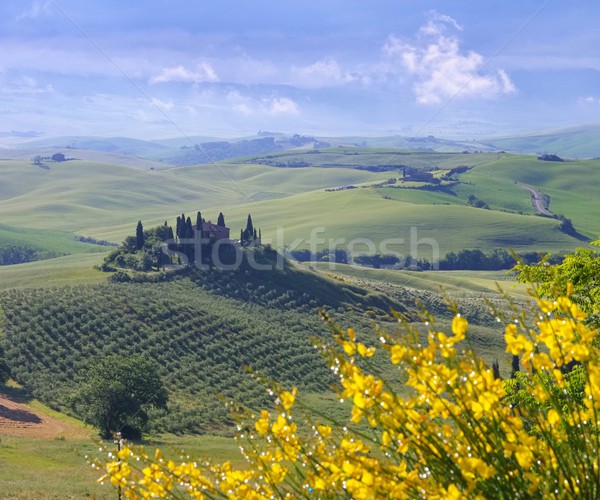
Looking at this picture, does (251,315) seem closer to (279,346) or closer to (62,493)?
(279,346)

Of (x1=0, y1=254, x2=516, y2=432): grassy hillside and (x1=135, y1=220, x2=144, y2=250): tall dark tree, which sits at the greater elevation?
(x1=135, y1=220, x2=144, y2=250): tall dark tree

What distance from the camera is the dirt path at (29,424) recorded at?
45.2 meters

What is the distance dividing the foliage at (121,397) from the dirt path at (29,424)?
4.36ft

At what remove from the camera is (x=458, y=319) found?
4.93 metres

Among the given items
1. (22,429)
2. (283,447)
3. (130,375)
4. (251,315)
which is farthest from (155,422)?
A: (283,447)

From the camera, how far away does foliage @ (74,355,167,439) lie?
4634 cm

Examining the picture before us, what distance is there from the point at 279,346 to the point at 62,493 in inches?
2108

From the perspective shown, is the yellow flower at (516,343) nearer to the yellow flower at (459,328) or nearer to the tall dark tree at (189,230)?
the yellow flower at (459,328)

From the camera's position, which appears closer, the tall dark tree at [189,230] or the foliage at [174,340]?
the foliage at [174,340]

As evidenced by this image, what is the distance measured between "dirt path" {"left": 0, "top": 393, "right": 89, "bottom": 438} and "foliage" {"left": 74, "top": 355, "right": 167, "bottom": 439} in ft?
4.36

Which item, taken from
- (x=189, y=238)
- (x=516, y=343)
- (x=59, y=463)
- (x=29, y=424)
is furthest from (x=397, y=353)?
(x=189, y=238)

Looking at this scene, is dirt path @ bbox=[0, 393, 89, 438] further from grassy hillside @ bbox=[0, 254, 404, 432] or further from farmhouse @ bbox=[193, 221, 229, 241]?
farmhouse @ bbox=[193, 221, 229, 241]

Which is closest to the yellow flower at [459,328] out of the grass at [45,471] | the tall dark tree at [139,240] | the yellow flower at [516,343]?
the yellow flower at [516,343]

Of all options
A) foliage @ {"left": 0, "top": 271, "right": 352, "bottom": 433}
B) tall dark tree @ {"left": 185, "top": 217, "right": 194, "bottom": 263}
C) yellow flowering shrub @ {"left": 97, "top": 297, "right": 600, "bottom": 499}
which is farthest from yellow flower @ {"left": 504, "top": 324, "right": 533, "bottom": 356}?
tall dark tree @ {"left": 185, "top": 217, "right": 194, "bottom": 263}
